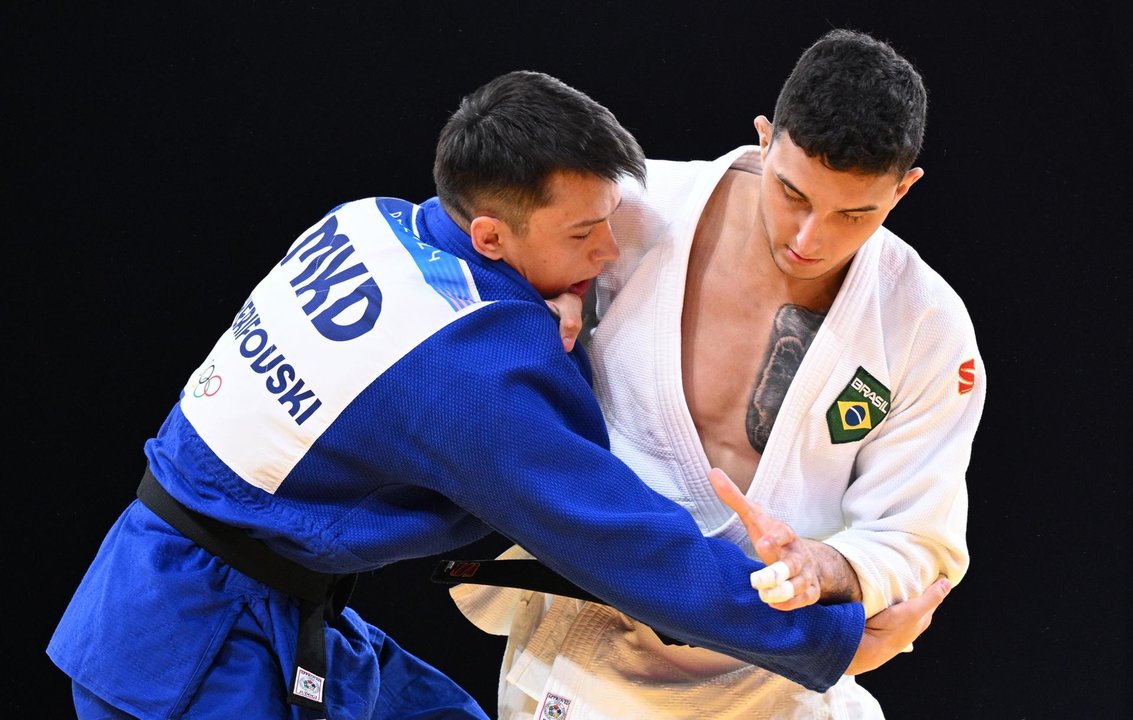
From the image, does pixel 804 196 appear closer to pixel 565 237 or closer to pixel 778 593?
pixel 565 237

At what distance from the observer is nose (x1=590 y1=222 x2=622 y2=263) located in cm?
223

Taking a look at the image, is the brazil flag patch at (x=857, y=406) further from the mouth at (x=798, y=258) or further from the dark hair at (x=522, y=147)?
the dark hair at (x=522, y=147)

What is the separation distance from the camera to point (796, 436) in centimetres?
234

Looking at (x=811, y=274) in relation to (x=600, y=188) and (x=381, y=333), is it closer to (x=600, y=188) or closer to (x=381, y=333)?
(x=600, y=188)

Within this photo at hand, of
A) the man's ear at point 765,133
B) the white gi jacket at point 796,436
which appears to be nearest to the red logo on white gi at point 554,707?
the white gi jacket at point 796,436

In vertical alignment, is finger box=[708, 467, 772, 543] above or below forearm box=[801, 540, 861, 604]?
above

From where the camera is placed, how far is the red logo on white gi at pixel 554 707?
240 centimetres

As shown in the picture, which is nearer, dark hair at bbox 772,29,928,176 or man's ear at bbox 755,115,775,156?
dark hair at bbox 772,29,928,176

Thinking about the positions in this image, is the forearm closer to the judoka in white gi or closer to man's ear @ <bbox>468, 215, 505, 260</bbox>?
the judoka in white gi

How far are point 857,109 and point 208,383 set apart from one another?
1.09 meters

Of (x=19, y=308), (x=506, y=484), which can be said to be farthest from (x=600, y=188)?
(x=19, y=308)

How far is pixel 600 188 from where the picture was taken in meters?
2.17

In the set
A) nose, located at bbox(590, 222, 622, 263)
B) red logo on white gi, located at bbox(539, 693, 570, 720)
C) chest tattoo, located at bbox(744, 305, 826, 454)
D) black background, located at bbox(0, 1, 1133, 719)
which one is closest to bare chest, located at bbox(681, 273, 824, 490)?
chest tattoo, located at bbox(744, 305, 826, 454)

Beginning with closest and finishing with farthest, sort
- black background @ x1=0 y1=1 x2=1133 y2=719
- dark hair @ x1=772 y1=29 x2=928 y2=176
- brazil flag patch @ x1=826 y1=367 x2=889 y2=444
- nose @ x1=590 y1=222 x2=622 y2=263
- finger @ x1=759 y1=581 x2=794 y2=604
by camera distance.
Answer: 1. finger @ x1=759 y1=581 x2=794 y2=604
2. dark hair @ x1=772 y1=29 x2=928 y2=176
3. nose @ x1=590 y1=222 x2=622 y2=263
4. brazil flag patch @ x1=826 y1=367 x2=889 y2=444
5. black background @ x1=0 y1=1 x2=1133 y2=719
